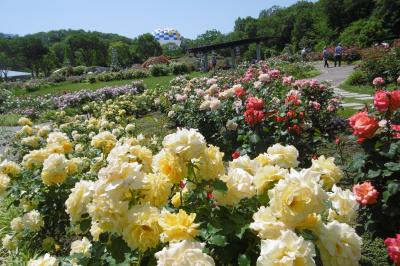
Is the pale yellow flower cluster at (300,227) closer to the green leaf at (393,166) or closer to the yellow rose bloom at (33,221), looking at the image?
the green leaf at (393,166)

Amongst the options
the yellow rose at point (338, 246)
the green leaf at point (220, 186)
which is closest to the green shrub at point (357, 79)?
the green leaf at point (220, 186)

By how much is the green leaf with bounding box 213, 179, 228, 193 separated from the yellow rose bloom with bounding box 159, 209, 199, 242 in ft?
0.66

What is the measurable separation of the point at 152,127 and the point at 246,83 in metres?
2.82

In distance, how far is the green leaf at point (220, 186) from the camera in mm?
1393

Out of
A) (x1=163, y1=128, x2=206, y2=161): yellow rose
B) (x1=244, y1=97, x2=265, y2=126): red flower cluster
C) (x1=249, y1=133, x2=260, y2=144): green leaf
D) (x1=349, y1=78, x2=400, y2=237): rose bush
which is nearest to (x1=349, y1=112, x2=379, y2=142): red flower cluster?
(x1=349, y1=78, x2=400, y2=237): rose bush

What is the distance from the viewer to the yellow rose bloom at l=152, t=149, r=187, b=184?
145 cm

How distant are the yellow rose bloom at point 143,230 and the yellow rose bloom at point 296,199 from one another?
400 millimetres

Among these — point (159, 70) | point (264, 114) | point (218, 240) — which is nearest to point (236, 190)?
point (218, 240)

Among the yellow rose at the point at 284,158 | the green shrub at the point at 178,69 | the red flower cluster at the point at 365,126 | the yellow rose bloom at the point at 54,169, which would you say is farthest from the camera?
the green shrub at the point at 178,69

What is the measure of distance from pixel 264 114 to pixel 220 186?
3.21 m

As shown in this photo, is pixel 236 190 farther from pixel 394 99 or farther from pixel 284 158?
pixel 394 99

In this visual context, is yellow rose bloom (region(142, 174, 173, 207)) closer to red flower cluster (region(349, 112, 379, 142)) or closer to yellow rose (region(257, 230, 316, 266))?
yellow rose (region(257, 230, 316, 266))

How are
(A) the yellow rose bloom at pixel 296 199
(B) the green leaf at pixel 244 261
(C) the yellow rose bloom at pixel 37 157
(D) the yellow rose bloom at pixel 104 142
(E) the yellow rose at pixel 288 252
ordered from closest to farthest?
(E) the yellow rose at pixel 288 252 → (A) the yellow rose bloom at pixel 296 199 → (B) the green leaf at pixel 244 261 → (C) the yellow rose bloom at pixel 37 157 → (D) the yellow rose bloom at pixel 104 142

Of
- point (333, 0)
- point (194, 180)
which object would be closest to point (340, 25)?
point (333, 0)
